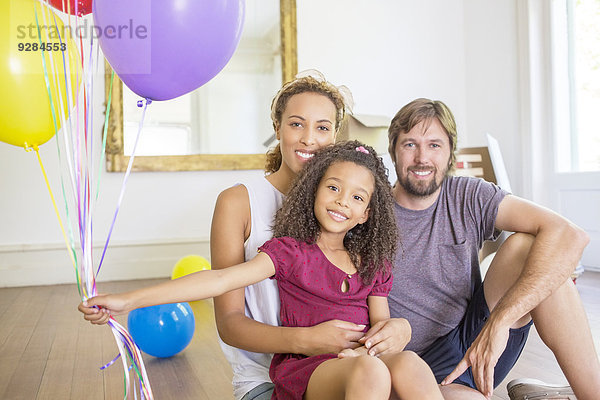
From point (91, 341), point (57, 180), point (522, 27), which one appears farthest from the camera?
point (522, 27)

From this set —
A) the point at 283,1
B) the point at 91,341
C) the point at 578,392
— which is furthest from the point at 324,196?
the point at 283,1

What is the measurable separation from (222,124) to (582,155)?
262cm

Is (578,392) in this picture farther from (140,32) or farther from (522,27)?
(522,27)

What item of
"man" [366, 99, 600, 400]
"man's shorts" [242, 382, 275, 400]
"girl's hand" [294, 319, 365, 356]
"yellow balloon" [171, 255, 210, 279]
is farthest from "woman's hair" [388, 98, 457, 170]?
"yellow balloon" [171, 255, 210, 279]

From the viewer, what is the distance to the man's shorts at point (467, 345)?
1.53 m

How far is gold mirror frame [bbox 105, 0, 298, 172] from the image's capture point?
432 centimetres

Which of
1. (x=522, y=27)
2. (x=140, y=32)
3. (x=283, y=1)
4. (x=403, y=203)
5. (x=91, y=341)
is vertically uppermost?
(x=283, y=1)

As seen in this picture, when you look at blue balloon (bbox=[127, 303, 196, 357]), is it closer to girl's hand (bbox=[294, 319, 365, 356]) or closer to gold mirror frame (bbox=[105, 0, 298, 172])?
girl's hand (bbox=[294, 319, 365, 356])

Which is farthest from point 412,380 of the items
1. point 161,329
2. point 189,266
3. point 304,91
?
point 189,266

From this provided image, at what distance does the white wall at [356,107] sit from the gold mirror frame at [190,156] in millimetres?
73

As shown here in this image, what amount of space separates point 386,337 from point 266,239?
1.23ft

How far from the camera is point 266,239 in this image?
143 cm

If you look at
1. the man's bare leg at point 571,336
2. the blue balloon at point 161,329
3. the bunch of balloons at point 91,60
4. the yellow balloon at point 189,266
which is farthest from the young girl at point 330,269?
the yellow balloon at point 189,266

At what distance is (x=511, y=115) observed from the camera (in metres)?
4.73
